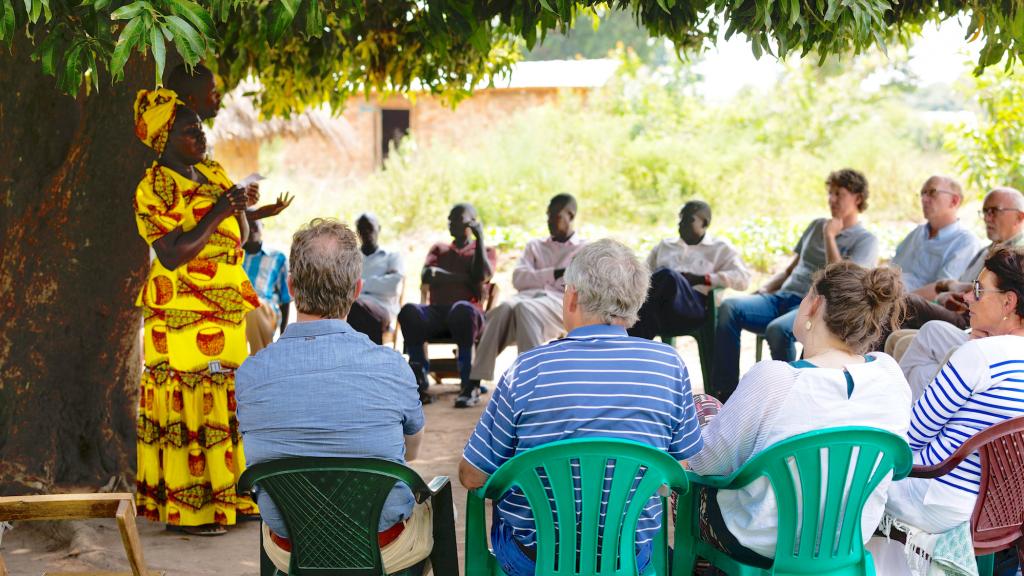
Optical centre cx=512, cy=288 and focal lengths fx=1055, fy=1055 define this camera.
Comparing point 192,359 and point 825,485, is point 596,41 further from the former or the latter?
point 825,485

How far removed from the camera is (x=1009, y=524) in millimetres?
3275

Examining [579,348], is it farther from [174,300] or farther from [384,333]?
[384,333]

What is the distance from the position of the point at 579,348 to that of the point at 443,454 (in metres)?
3.45

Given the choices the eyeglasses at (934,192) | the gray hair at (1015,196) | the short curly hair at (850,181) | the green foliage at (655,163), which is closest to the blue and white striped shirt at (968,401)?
the gray hair at (1015,196)

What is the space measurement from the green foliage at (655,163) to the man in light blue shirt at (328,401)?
39.4 ft

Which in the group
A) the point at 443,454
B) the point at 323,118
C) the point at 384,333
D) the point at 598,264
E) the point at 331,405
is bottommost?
the point at 443,454

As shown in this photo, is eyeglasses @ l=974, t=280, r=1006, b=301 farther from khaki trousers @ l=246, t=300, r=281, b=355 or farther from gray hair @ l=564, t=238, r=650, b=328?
khaki trousers @ l=246, t=300, r=281, b=355

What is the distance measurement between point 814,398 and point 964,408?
25.0 inches

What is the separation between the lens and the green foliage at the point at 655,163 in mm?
17391

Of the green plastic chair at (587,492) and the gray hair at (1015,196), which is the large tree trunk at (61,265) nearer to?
the green plastic chair at (587,492)

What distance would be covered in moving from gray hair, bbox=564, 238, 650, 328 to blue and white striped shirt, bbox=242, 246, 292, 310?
197 inches

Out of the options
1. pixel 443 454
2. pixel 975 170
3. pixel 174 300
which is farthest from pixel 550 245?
pixel 975 170

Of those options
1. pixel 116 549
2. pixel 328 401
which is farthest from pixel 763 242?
pixel 328 401

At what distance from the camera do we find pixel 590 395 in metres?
2.78
